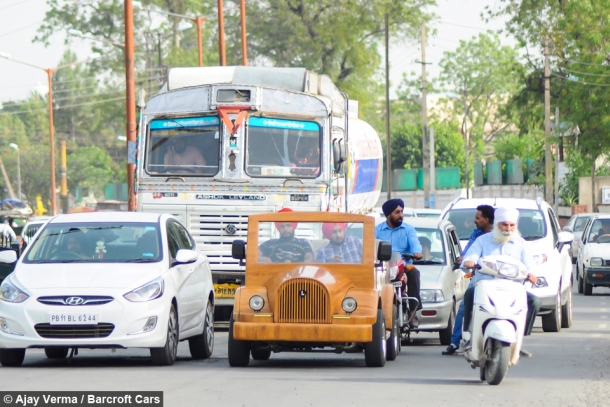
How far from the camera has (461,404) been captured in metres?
9.96

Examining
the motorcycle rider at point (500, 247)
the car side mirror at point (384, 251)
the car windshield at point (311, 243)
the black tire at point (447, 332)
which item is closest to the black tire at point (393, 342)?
the car side mirror at point (384, 251)

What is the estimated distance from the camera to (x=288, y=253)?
1299 cm

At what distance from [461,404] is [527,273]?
6.89ft

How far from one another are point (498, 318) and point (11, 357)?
4831 mm

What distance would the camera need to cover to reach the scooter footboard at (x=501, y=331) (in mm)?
11055

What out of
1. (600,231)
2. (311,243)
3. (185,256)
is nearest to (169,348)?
(185,256)

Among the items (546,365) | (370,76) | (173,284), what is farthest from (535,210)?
(370,76)

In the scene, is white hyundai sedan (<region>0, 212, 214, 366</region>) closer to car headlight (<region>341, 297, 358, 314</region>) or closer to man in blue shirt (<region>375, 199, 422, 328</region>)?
car headlight (<region>341, 297, 358, 314</region>)

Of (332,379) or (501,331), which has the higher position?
(501,331)

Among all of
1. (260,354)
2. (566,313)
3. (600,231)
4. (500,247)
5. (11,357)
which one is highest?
(500,247)

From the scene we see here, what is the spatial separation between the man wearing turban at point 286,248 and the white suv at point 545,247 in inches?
205

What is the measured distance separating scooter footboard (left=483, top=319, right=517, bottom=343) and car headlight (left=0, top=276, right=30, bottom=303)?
4.42 meters

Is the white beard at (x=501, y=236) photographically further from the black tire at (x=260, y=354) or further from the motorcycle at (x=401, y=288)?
the black tire at (x=260, y=354)

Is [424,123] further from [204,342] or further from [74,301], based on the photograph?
[74,301]
